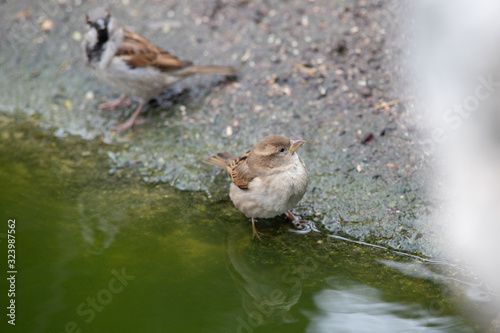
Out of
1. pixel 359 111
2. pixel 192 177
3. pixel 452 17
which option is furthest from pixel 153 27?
pixel 452 17

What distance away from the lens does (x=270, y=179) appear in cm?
411

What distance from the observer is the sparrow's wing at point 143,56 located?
5414mm

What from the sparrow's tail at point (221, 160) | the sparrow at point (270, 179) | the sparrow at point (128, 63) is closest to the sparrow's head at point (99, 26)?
the sparrow at point (128, 63)

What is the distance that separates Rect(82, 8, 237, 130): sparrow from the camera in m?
5.36

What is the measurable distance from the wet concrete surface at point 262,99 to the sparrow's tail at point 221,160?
0.69ft

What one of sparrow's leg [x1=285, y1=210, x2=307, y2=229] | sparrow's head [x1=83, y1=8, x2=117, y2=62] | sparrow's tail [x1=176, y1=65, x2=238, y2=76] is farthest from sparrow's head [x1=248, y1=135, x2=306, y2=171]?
sparrow's head [x1=83, y1=8, x2=117, y2=62]

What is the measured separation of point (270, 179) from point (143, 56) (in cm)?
219

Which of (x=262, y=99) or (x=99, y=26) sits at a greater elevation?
(x=99, y=26)

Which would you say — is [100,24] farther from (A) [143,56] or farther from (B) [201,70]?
(B) [201,70]

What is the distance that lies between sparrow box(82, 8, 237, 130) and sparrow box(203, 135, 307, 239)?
1.76 metres

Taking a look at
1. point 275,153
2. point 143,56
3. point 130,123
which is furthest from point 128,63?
point 275,153

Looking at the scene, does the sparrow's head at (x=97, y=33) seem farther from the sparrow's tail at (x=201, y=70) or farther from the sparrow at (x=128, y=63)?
the sparrow's tail at (x=201, y=70)

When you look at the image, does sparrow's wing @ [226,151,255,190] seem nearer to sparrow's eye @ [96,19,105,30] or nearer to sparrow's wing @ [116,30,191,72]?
sparrow's wing @ [116,30,191,72]

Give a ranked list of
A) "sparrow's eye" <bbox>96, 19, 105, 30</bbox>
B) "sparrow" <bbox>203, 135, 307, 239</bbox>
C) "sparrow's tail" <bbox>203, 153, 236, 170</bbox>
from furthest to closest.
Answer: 1. "sparrow's eye" <bbox>96, 19, 105, 30</bbox>
2. "sparrow's tail" <bbox>203, 153, 236, 170</bbox>
3. "sparrow" <bbox>203, 135, 307, 239</bbox>
